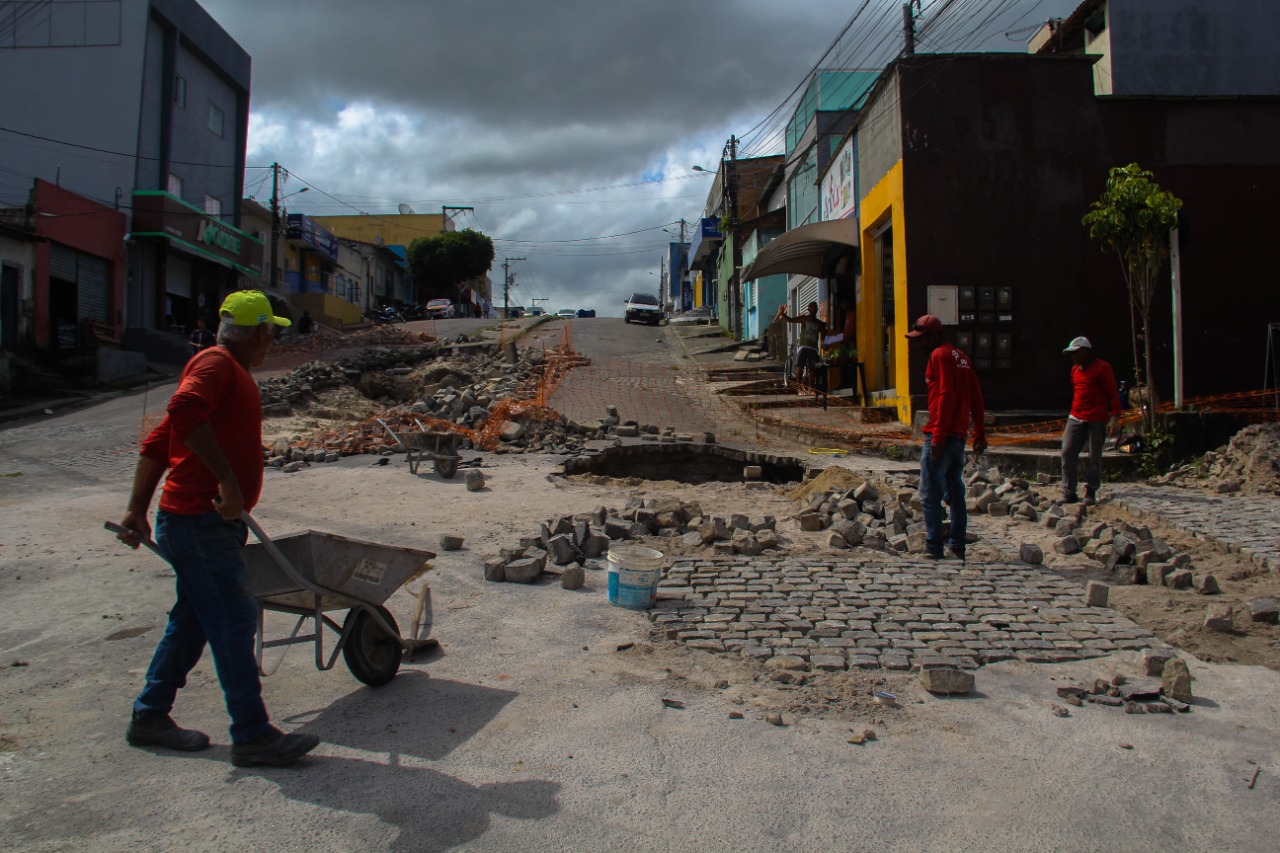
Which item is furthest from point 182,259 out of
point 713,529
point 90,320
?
point 713,529

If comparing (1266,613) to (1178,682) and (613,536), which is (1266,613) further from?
(613,536)

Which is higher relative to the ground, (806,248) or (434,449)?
(806,248)

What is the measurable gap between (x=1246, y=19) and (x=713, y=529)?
20126mm

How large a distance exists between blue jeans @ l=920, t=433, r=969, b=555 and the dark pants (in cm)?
276

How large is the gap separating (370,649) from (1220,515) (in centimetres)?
777

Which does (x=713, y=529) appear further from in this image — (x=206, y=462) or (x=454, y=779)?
(x=206, y=462)

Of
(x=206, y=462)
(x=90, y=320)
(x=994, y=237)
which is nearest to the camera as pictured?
(x=206, y=462)

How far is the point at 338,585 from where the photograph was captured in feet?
12.1

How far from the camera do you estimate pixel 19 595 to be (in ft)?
17.7

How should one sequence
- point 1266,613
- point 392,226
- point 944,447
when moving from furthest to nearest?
point 392,226 → point 944,447 → point 1266,613

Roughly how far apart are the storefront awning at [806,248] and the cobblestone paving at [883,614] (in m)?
11.4

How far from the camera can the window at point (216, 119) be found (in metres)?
31.3

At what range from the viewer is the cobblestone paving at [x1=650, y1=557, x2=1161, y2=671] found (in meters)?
4.66

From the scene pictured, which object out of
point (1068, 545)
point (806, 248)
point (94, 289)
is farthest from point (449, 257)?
point (1068, 545)
